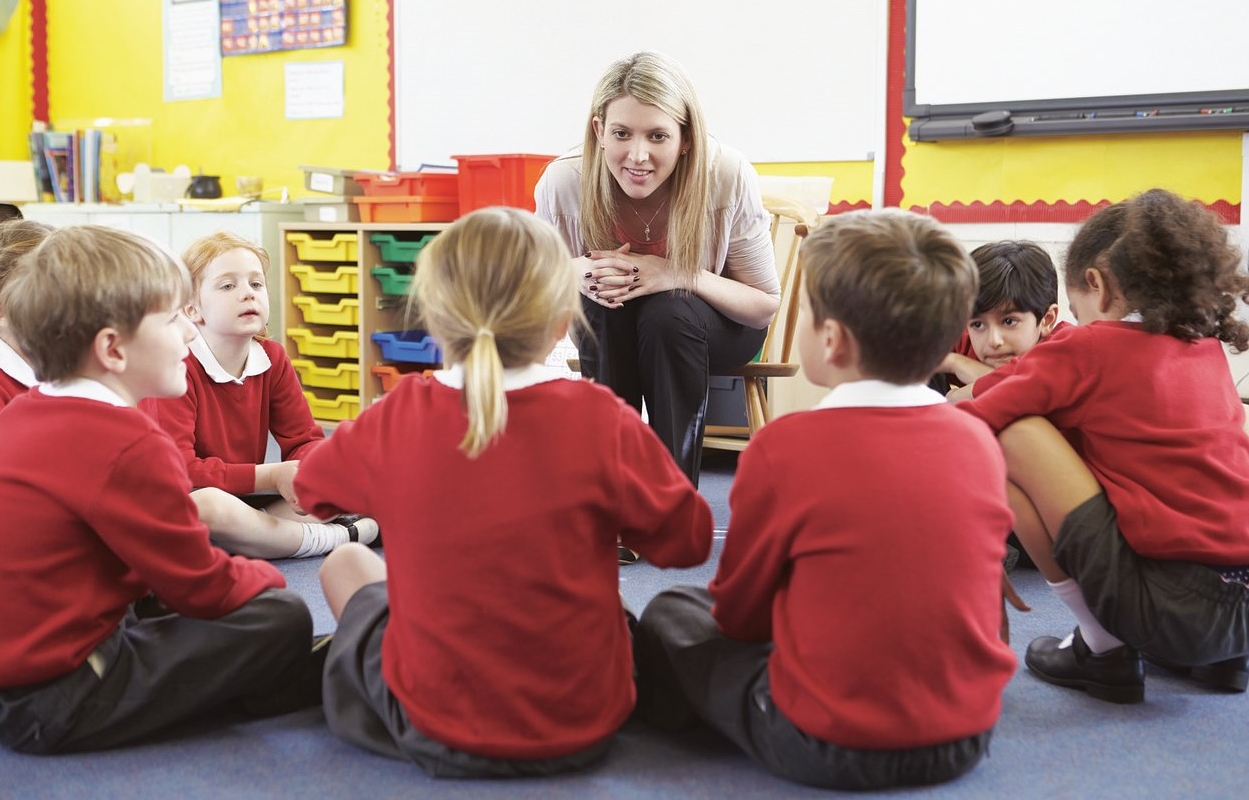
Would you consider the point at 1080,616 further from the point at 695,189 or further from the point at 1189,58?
the point at 1189,58

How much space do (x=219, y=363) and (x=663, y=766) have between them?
1.18 metres

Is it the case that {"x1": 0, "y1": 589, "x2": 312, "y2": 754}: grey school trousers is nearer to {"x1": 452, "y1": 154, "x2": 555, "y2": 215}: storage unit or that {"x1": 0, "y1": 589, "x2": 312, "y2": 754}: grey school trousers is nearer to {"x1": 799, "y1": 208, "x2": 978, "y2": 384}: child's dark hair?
{"x1": 799, "y1": 208, "x2": 978, "y2": 384}: child's dark hair

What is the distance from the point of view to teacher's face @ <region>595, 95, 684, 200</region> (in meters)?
1.98

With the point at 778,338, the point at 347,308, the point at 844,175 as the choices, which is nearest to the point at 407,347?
the point at 347,308

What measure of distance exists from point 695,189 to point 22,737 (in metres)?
1.31

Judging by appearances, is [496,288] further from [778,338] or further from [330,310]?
[330,310]

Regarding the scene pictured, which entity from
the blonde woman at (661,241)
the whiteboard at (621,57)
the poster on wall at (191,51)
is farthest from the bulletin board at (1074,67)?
the poster on wall at (191,51)

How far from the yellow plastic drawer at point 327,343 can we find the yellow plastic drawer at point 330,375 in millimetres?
37

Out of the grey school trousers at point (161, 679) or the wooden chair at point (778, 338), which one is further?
the wooden chair at point (778, 338)

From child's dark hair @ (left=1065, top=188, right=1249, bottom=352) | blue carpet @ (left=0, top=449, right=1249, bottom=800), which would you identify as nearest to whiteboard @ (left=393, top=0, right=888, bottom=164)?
child's dark hair @ (left=1065, top=188, right=1249, bottom=352)

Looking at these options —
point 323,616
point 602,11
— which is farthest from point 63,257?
point 602,11

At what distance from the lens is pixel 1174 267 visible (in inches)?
56.8

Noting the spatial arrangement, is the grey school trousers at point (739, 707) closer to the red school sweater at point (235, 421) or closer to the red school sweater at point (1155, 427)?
the red school sweater at point (1155, 427)

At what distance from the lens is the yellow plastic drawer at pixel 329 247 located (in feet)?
12.4
